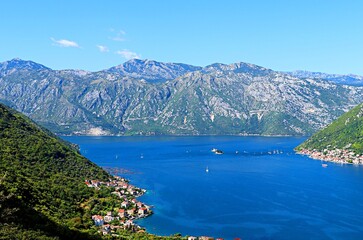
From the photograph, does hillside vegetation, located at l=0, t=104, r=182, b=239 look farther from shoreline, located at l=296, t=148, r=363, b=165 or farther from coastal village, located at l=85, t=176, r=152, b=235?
shoreline, located at l=296, t=148, r=363, b=165

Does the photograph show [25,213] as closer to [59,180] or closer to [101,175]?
[59,180]

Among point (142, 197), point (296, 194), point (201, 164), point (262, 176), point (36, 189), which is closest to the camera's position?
point (36, 189)

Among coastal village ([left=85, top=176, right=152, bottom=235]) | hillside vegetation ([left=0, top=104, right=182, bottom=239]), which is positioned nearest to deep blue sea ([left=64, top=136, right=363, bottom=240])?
coastal village ([left=85, top=176, right=152, bottom=235])

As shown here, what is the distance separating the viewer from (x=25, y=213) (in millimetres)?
47781

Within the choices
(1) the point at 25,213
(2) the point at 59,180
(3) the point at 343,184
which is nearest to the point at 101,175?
(2) the point at 59,180

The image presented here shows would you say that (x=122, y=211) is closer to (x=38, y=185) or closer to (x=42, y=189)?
(x=42, y=189)

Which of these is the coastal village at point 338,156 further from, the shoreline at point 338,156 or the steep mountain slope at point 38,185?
the steep mountain slope at point 38,185

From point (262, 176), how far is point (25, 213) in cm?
10489

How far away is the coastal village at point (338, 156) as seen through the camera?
169 metres

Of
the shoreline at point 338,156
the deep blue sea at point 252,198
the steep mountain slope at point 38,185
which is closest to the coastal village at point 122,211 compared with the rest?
the deep blue sea at point 252,198

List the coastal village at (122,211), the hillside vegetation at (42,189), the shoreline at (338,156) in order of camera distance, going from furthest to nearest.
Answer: the shoreline at (338,156), the coastal village at (122,211), the hillside vegetation at (42,189)

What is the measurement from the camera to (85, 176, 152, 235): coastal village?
241 feet

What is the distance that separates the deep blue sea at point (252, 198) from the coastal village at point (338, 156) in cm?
770

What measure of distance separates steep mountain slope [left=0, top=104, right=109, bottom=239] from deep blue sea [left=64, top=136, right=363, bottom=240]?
626 inches
